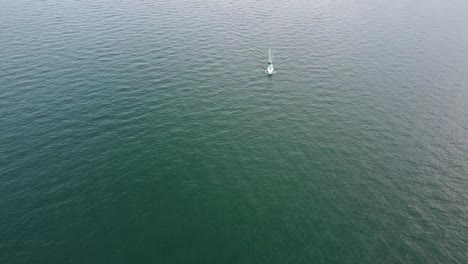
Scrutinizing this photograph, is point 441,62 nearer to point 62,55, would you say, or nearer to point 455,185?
point 455,185

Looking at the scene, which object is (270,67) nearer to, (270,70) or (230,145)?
(270,70)

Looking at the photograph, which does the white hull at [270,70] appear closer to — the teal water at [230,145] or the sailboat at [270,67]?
the sailboat at [270,67]

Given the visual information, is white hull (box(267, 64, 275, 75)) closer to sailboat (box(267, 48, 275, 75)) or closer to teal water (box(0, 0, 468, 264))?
sailboat (box(267, 48, 275, 75))

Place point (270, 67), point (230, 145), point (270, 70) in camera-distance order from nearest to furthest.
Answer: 1. point (230, 145)
2. point (270, 70)
3. point (270, 67)

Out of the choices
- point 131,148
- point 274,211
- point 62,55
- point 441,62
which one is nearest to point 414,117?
point 441,62

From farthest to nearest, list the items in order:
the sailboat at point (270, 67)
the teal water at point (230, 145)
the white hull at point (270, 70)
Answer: the sailboat at point (270, 67) < the white hull at point (270, 70) < the teal water at point (230, 145)

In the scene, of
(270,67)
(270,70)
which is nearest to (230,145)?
(270,70)

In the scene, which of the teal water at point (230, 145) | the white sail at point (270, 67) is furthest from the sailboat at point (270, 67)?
the teal water at point (230, 145)

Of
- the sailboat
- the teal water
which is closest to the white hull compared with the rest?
the sailboat
